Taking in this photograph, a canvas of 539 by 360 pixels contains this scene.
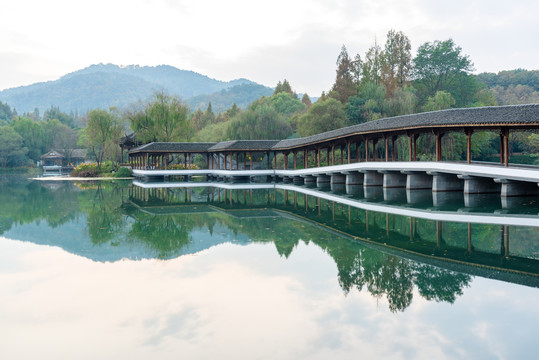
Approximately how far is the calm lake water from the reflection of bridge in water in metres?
0.06

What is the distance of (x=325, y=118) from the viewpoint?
40500 millimetres

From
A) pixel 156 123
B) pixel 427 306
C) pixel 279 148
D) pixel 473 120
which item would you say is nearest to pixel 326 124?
pixel 279 148

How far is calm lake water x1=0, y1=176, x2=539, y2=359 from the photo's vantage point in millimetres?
5477

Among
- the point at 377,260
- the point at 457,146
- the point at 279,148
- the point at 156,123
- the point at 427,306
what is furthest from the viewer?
the point at 156,123

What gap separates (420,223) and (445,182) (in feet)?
27.3

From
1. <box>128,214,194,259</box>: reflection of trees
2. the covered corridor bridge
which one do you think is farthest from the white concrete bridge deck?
<box>128,214,194,259</box>: reflection of trees

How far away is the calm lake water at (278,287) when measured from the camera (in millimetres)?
5477

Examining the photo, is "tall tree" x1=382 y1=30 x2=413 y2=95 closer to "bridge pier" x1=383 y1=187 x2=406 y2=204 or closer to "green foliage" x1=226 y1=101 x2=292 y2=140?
"green foliage" x1=226 y1=101 x2=292 y2=140

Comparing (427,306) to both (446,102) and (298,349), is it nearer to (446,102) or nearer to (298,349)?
(298,349)

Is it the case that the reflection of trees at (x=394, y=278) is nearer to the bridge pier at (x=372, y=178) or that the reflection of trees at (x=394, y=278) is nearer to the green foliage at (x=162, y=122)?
the bridge pier at (x=372, y=178)

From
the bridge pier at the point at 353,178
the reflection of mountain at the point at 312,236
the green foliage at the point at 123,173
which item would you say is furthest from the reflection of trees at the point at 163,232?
the green foliage at the point at 123,173

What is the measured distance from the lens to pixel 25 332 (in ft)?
19.7

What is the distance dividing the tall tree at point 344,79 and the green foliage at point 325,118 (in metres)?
6.67

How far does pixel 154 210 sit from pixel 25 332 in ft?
42.8
